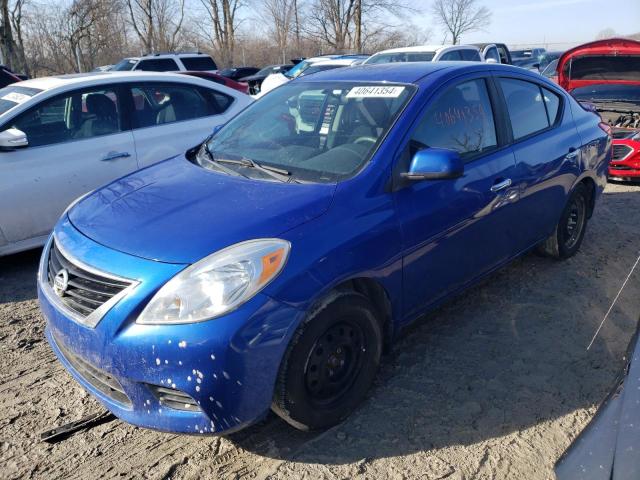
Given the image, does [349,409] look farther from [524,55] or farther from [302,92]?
[524,55]

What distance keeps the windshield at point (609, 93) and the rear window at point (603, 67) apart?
0.12 m

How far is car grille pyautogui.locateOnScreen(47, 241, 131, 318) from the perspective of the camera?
2.20 metres

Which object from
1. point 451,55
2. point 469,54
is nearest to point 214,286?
point 451,55

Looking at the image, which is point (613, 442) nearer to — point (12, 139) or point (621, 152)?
point (12, 139)

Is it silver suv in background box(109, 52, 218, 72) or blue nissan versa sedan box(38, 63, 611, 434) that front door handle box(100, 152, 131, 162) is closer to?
blue nissan versa sedan box(38, 63, 611, 434)

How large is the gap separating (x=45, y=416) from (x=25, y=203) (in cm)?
220

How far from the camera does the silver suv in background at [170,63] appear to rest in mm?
16766

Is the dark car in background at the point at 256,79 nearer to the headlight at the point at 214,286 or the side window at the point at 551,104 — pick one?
the side window at the point at 551,104

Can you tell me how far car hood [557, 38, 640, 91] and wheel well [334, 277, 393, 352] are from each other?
5.91 m

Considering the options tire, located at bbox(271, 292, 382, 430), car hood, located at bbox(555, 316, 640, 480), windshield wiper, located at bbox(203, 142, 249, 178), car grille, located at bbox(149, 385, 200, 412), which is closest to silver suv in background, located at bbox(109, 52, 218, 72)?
windshield wiper, located at bbox(203, 142, 249, 178)

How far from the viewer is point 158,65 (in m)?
17.0

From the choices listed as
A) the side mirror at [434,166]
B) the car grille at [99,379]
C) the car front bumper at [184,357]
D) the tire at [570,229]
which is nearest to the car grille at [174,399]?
the car front bumper at [184,357]

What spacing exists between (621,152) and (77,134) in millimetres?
6247

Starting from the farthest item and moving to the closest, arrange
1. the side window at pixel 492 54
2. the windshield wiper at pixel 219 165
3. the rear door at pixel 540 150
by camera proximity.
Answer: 1. the side window at pixel 492 54
2. the rear door at pixel 540 150
3. the windshield wiper at pixel 219 165
